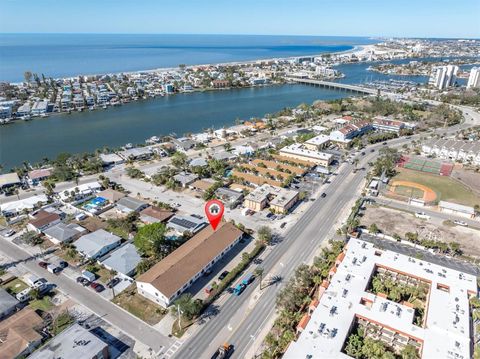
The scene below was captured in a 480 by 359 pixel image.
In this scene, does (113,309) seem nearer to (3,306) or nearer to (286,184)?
(3,306)

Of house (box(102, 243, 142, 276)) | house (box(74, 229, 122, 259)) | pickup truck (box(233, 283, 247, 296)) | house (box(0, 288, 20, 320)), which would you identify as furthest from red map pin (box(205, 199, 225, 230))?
house (box(0, 288, 20, 320))

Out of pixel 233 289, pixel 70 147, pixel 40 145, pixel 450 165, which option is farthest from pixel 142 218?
pixel 450 165

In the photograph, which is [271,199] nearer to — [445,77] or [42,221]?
[42,221]

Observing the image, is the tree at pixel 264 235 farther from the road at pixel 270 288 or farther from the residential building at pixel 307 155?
the residential building at pixel 307 155

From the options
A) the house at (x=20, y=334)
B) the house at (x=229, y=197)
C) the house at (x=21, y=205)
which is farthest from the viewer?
the house at (x=229, y=197)

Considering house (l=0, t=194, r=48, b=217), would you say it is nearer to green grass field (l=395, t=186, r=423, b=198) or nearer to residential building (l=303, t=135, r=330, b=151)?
residential building (l=303, t=135, r=330, b=151)

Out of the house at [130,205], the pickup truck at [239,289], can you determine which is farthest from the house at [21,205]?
the pickup truck at [239,289]
